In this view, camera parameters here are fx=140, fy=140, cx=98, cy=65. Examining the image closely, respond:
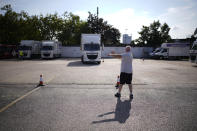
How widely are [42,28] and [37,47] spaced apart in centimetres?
1450

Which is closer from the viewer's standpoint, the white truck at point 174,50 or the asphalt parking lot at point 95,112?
the asphalt parking lot at point 95,112

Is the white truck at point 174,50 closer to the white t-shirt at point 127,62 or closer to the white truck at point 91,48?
the white truck at point 91,48

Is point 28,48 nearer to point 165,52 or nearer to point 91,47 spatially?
point 91,47

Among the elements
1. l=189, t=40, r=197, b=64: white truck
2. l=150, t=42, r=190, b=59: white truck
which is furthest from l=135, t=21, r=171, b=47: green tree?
l=189, t=40, r=197, b=64: white truck

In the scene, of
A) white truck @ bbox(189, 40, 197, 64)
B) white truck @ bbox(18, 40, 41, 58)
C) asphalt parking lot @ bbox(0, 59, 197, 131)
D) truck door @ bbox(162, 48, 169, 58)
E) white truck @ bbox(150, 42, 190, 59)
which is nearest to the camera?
asphalt parking lot @ bbox(0, 59, 197, 131)

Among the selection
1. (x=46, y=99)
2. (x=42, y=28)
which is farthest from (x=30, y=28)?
(x=46, y=99)

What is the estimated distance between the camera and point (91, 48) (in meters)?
17.5

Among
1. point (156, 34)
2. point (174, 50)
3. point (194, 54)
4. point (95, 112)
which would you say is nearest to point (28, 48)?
point (194, 54)

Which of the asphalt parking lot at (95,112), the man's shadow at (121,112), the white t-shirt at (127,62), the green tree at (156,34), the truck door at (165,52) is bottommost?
the man's shadow at (121,112)

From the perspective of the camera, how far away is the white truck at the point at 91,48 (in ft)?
56.5

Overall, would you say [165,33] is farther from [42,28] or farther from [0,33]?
[0,33]

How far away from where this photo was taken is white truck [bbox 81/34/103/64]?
17.2 meters

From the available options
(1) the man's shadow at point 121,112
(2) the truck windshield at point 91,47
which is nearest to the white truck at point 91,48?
(2) the truck windshield at point 91,47

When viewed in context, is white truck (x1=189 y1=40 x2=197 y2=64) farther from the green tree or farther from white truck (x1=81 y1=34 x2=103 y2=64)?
the green tree
